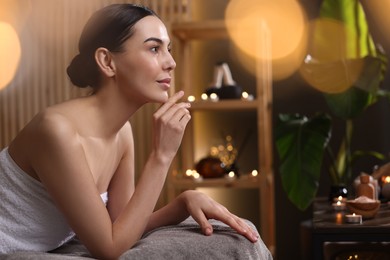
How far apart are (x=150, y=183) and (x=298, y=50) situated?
8.22 ft

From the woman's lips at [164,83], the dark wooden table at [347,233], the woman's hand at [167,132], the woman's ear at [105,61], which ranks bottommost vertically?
the dark wooden table at [347,233]

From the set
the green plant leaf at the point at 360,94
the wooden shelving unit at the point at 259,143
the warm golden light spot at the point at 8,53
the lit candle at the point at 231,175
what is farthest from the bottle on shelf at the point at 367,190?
the warm golden light spot at the point at 8,53

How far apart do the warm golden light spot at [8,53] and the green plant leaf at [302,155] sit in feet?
5.55

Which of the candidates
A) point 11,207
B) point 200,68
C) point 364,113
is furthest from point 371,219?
point 200,68

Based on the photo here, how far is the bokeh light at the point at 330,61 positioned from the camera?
3.08 m

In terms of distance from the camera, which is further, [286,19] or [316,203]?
[286,19]

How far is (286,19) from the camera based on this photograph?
3.68m

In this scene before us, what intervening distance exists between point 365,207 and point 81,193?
2.94ft

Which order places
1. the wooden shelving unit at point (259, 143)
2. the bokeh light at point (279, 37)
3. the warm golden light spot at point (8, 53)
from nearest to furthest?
the wooden shelving unit at point (259, 143), the bokeh light at point (279, 37), the warm golden light spot at point (8, 53)

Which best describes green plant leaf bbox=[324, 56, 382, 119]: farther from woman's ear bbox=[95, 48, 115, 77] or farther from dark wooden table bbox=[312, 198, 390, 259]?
woman's ear bbox=[95, 48, 115, 77]

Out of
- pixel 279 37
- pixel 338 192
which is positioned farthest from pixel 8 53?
pixel 338 192

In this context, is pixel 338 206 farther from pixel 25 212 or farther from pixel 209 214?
pixel 25 212

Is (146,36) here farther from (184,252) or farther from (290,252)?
(290,252)

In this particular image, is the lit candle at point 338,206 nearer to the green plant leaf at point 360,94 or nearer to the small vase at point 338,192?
the small vase at point 338,192
